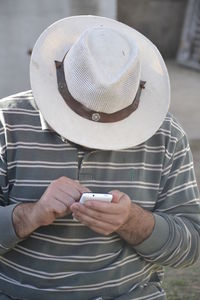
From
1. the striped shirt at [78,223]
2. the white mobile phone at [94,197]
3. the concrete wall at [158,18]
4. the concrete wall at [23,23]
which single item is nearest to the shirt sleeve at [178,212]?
the striped shirt at [78,223]

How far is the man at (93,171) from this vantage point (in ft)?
6.04

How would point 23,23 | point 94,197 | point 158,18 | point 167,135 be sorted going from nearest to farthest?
point 94,197 → point 167,135 → point 23,23 → point 158,18

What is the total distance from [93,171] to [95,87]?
30 cm

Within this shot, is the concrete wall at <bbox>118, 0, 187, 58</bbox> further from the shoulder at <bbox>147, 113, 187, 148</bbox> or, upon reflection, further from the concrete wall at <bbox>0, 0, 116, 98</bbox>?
the shoulder at <bbox>147, 113, 187, 148</bbox>

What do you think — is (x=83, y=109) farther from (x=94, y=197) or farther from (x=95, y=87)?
(x=94, y=197)

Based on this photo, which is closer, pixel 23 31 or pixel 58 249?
pixel 58 249

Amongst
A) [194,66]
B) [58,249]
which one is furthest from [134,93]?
[194,66]

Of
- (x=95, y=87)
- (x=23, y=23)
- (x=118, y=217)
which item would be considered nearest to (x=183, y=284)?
(x=118, y=217)

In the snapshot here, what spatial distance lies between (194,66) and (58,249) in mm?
8970

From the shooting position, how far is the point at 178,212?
208 cm

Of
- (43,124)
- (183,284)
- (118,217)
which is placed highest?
(43,124)

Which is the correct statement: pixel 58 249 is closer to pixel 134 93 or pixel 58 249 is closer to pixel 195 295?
pixel 134 93

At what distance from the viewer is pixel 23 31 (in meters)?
5.93

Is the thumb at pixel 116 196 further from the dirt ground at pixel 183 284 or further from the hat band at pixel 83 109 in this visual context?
the dirt ground at pixel 183 284
